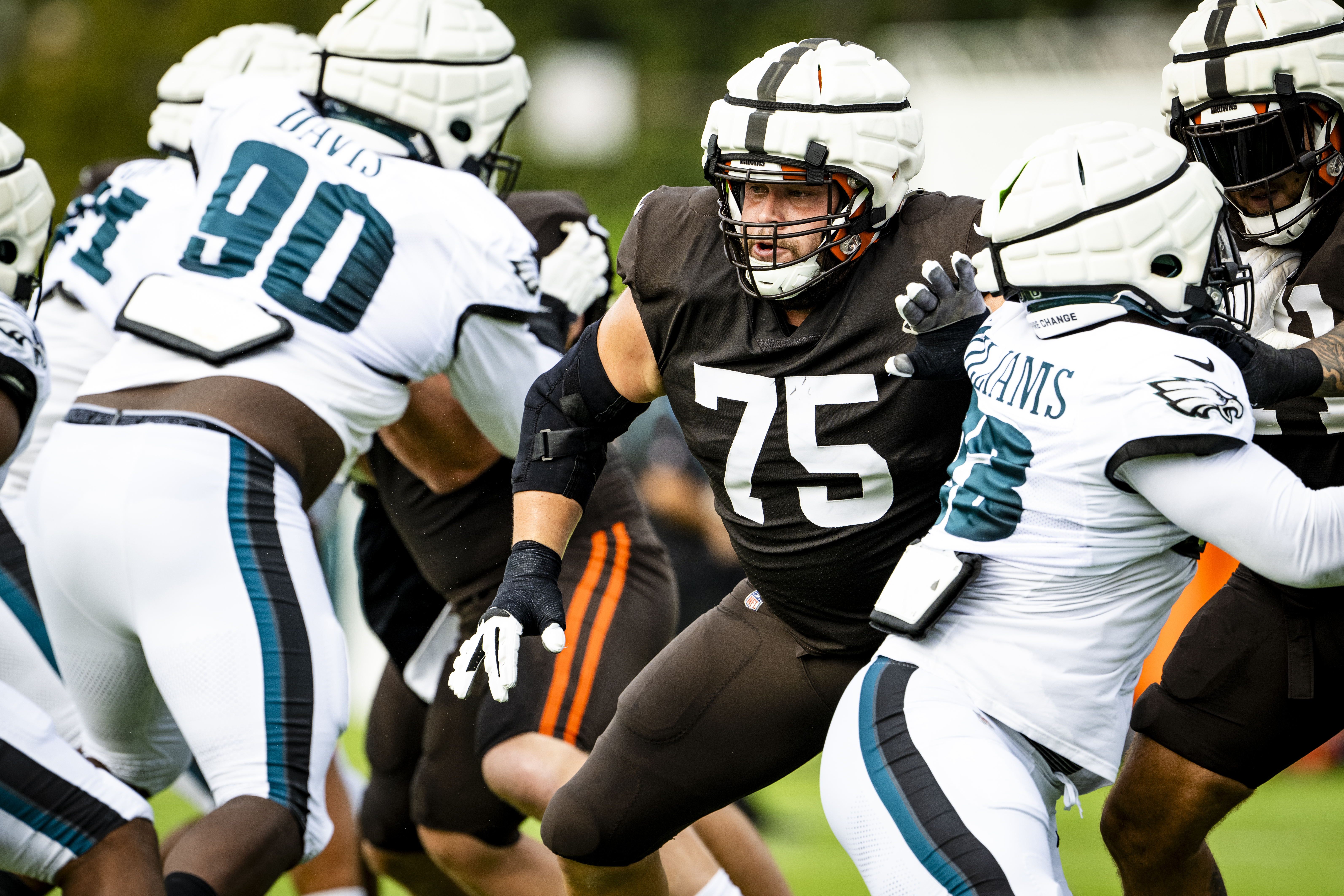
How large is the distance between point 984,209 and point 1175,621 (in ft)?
9.96

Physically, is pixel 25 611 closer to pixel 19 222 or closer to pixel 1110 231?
pixel 19 222

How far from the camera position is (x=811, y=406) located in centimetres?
312

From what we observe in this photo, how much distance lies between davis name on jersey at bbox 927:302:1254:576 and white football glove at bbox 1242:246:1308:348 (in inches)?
29.8

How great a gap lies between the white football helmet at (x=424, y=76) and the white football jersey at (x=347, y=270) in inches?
7.6

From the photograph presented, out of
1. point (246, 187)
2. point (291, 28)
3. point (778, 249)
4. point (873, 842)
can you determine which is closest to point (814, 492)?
point (778, 249)

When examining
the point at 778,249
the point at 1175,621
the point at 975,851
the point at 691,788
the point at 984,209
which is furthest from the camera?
the point at 1175,621

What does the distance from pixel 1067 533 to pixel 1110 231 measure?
0.52 m

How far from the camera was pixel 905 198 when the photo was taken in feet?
10.8

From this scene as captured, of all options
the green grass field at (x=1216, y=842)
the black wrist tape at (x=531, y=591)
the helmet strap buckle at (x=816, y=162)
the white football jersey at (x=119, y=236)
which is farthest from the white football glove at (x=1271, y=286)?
the white football jersey at (x=119, y=236)

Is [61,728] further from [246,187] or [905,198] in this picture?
[905,198]

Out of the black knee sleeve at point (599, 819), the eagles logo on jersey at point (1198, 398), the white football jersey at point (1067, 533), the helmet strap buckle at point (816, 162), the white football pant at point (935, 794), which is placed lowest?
the black knee sleeve at point (599, 819)

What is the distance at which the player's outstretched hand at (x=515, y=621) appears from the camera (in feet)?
9.99

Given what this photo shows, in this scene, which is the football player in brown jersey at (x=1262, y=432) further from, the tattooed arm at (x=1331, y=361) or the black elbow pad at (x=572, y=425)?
the black elbow pad at (x=572, y=425)

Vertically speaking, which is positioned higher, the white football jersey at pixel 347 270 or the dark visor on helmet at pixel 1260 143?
the dark visor on helmet at pixel 1260 143
